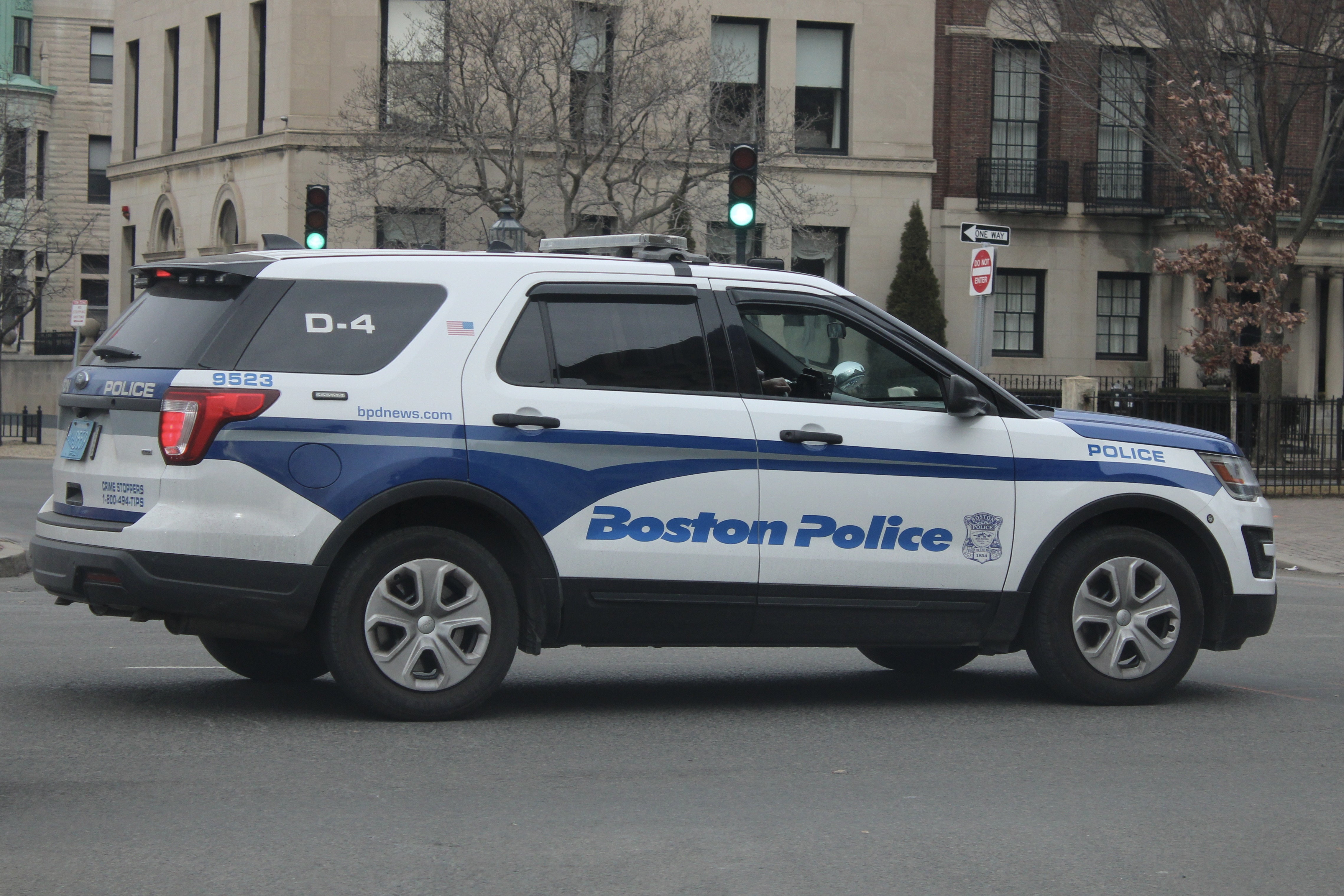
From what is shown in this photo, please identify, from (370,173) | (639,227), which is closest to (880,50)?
(639,227)

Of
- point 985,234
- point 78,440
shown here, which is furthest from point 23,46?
point 78,440

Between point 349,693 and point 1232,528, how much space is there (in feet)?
13.7

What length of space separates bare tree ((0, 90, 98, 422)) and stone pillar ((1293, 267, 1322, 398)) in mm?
26802

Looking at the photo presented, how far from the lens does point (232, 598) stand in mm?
6340

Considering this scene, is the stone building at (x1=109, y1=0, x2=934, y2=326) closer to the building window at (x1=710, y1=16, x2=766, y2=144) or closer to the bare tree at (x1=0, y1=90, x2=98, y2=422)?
the building window at (x1=710, y1=16, x2=766, y2=144)

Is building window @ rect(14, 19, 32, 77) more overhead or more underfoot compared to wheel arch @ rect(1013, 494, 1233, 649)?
more overhead

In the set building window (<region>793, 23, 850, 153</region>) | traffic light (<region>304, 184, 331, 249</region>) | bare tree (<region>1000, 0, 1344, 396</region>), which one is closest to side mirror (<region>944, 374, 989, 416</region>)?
traffic light (<region>304, 184, 331, 249</region>)

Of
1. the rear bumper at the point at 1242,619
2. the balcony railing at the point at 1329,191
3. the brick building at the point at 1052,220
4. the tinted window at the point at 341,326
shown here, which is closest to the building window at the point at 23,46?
the brick building at the point at 1052,220

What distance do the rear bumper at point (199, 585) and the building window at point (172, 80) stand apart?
3262 centimetres

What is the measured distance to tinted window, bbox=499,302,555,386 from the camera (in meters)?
6.73

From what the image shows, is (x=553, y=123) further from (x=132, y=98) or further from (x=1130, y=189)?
(x=132, y=98)

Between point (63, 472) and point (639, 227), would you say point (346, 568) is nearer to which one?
point (63, 472)

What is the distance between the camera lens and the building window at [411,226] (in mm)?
29844

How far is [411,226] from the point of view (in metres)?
30.2
